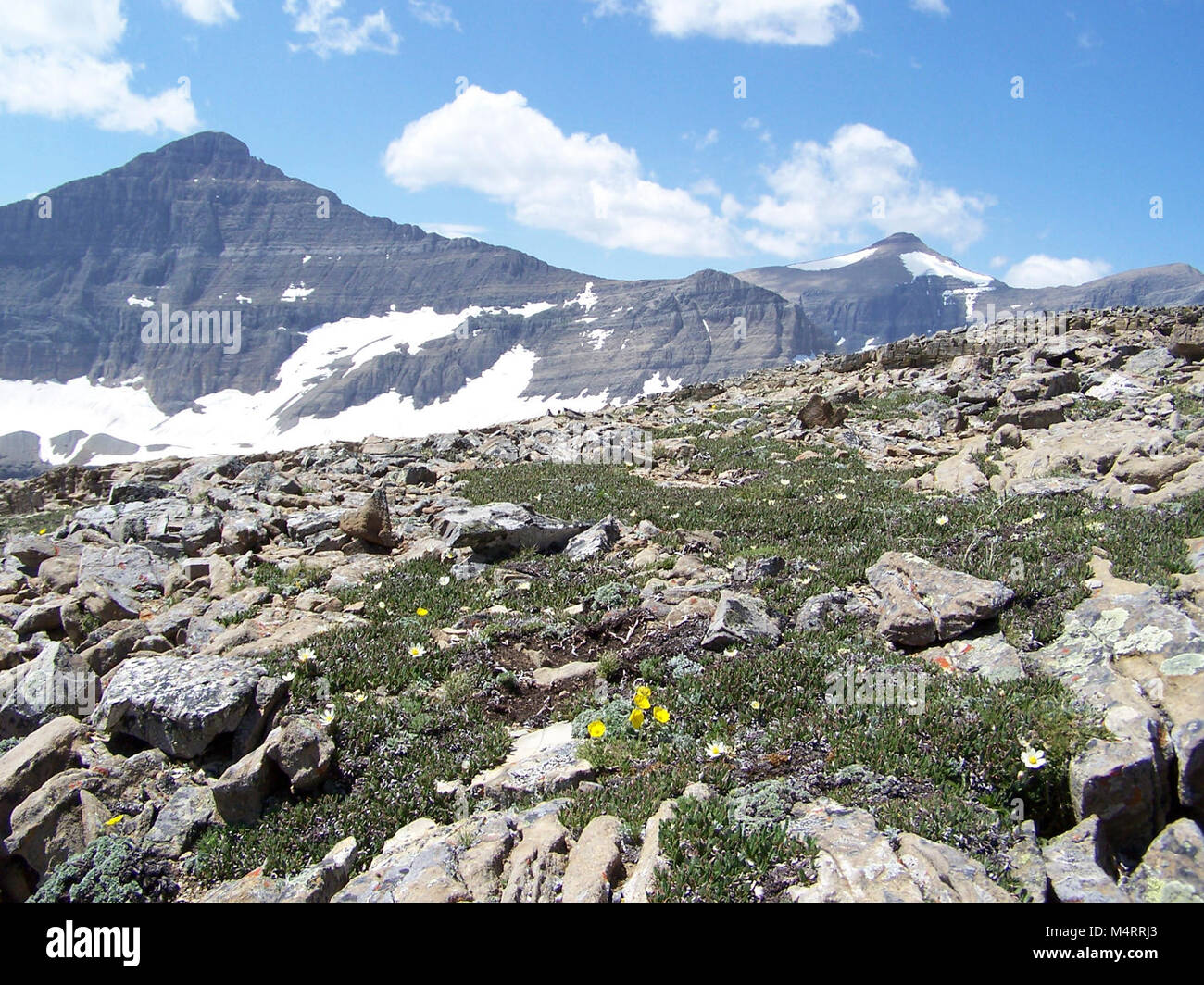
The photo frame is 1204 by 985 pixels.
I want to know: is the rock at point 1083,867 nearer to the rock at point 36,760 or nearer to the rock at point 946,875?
the rock at point 946,875

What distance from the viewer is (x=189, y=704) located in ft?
22.2

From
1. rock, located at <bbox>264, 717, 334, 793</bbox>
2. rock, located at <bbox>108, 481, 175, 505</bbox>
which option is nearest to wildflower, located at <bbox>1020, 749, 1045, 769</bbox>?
rock, located at <bbox>264, 717, 334, 793</bbox>

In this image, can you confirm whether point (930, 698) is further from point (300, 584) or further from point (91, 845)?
point (300, 584)

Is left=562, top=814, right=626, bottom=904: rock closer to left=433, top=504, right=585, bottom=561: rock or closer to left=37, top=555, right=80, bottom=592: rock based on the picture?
left=433, top=504, right=585, bottom=561: rock

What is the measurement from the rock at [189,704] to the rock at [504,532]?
529cm

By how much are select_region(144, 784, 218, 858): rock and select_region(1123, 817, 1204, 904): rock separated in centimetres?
648

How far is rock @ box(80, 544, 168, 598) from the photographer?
12.5m

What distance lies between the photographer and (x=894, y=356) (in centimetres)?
3566

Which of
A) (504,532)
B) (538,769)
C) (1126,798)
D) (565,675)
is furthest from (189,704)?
(1126,798)

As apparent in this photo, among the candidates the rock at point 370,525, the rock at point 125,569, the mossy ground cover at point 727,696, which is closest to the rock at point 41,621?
the rock at point 125,569

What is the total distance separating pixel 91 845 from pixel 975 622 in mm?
8083

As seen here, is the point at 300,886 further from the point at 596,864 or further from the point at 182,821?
the point at 596,864

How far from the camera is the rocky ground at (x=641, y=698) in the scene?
4.66 meters

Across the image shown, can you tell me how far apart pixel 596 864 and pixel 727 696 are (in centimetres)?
264
